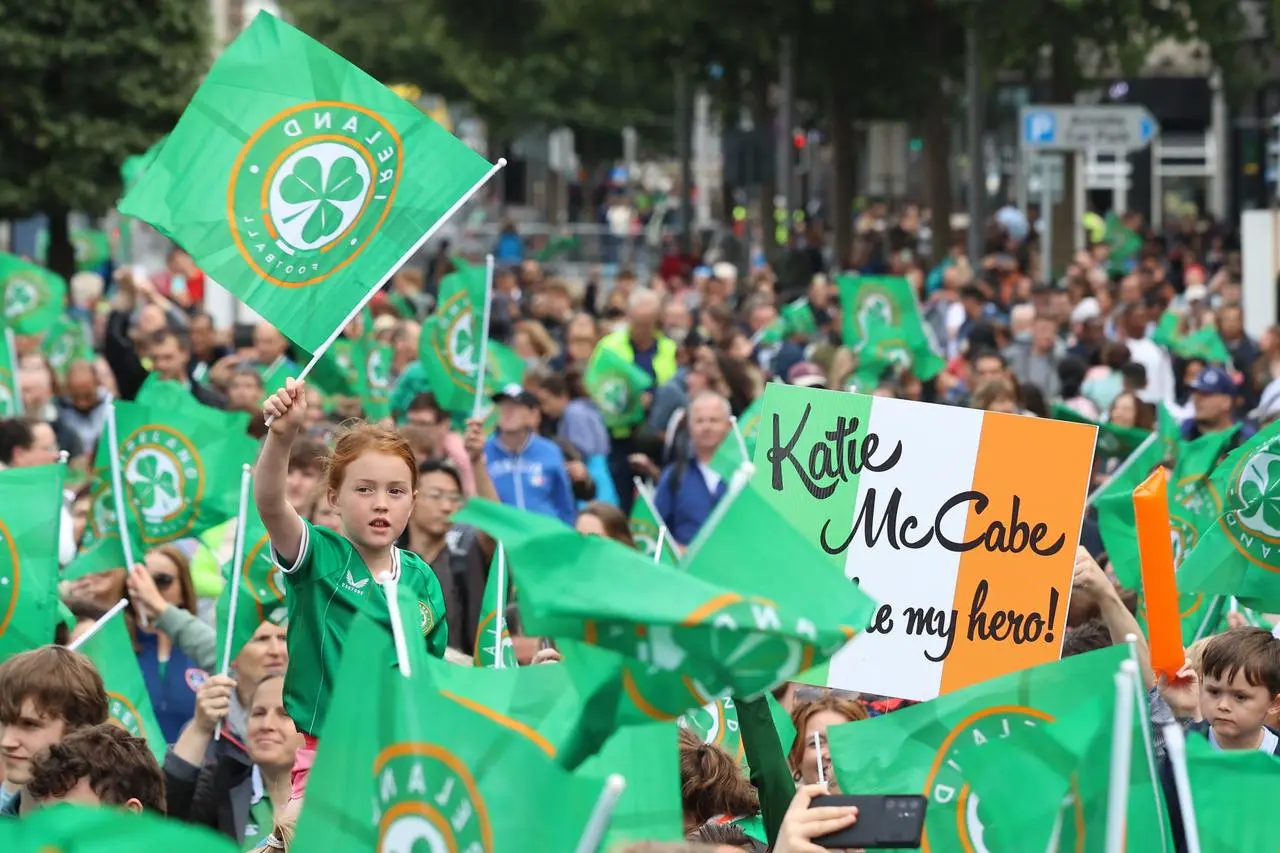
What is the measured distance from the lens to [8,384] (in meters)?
13.9

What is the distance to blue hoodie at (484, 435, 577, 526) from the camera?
38.8ft

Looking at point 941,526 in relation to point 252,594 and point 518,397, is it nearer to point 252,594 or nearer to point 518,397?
point 252,594

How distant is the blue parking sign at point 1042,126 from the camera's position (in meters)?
26.8

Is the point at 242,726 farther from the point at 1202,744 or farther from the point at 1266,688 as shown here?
the point at 1202,744

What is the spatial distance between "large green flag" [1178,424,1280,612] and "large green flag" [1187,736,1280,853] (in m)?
2.78

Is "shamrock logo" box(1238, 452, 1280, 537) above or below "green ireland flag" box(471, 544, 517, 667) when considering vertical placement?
above

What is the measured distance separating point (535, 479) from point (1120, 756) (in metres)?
8.11

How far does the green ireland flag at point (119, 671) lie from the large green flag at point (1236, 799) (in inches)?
158

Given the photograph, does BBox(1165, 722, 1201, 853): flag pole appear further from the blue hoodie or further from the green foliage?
the green foliage

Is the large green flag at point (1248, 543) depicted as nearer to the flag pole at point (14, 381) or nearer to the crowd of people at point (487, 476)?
the crowd of people at point (487, 476)

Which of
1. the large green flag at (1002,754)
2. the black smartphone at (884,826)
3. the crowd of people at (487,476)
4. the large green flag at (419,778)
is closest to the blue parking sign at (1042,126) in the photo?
the crowd of people at (487,476)

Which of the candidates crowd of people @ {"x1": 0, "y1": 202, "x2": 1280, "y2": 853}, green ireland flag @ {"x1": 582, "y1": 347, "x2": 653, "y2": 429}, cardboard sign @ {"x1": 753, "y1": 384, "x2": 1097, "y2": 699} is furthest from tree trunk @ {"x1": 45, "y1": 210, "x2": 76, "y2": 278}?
cardboard sign @ {"x1": 753, "y1": 384, "x2": 1097, "y2": 699}

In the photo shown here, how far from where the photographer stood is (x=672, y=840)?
14.0 ft

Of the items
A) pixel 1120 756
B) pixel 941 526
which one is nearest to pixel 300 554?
pixel 941 526
